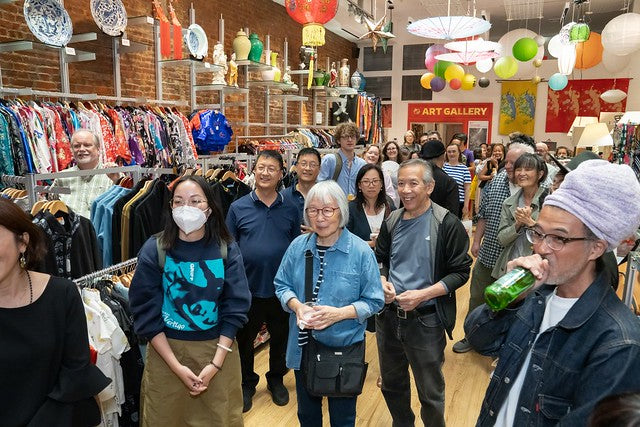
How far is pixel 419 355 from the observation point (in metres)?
2.32

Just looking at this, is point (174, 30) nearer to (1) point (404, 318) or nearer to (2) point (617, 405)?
(1) point (404, 318)

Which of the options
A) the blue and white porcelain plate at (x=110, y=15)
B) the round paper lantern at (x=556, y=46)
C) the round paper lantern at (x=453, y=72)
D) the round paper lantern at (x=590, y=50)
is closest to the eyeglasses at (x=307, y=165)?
the blue and white porcelain plate at (x=110, y=15)

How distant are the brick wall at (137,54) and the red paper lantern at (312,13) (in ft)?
8.41

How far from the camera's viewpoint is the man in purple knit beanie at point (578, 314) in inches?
40.3

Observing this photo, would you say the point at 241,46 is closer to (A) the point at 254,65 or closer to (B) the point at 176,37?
(A) the point at 254,65

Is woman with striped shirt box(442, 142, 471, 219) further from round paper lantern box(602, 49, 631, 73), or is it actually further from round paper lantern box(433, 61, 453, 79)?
round paper lantern box(433, 61, 453, 79)

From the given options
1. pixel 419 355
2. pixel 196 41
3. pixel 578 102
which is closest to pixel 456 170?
pixel 196 41

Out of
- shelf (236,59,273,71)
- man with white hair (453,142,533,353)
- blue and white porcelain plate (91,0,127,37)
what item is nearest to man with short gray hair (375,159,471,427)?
man with white hair (453,142,533,353)

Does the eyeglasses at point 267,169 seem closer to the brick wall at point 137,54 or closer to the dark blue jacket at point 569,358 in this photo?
the dark blue jacket at point 569,358

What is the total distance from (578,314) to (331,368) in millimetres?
1176

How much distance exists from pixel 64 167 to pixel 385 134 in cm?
1026

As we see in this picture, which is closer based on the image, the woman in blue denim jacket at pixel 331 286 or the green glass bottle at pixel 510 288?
the green glass bottle at pixel 510 288

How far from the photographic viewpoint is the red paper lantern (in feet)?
13.2

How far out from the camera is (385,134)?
1345 centimetres
